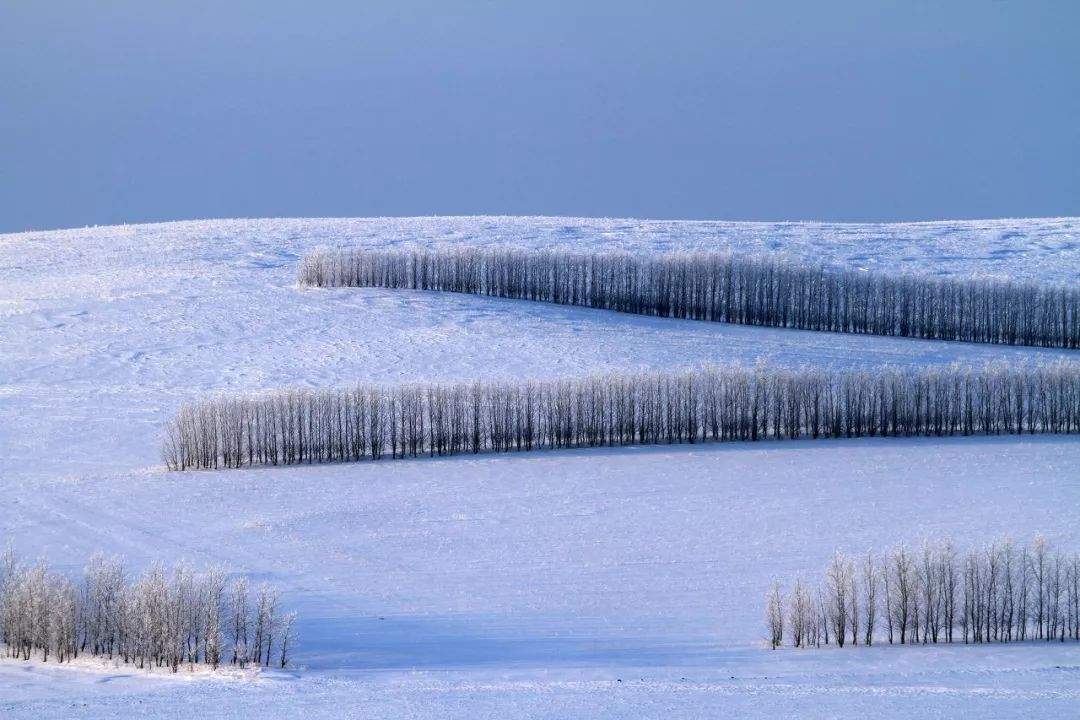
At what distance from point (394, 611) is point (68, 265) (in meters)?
34.0

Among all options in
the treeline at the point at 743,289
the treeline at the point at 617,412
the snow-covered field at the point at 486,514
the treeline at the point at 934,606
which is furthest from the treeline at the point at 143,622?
the treeline at the point at 743,289

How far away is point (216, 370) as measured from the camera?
30.5 meters

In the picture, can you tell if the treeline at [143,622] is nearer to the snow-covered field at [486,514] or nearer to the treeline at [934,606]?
the snow-covered field at [486,514]

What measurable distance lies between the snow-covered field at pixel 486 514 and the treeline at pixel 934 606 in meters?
0.56

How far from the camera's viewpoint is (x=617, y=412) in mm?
25062

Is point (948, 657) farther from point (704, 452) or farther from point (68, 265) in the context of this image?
point (68, 265)

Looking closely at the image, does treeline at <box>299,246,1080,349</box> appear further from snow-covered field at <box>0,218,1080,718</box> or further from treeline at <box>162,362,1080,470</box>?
treeline at <box>162,362,1080,470</box>

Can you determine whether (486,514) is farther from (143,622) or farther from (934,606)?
(934,606)

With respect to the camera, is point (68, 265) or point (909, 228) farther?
point (909, 228)

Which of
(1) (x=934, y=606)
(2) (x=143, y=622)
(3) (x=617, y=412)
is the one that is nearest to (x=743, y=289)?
(3) (x=617, y=412)

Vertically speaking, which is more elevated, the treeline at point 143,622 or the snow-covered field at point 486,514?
the treeline at point 143,622

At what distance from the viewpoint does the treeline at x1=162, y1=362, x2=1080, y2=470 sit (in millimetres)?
23828

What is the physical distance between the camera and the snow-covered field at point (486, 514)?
471 inches

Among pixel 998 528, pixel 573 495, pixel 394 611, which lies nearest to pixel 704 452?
pixel 573 495
